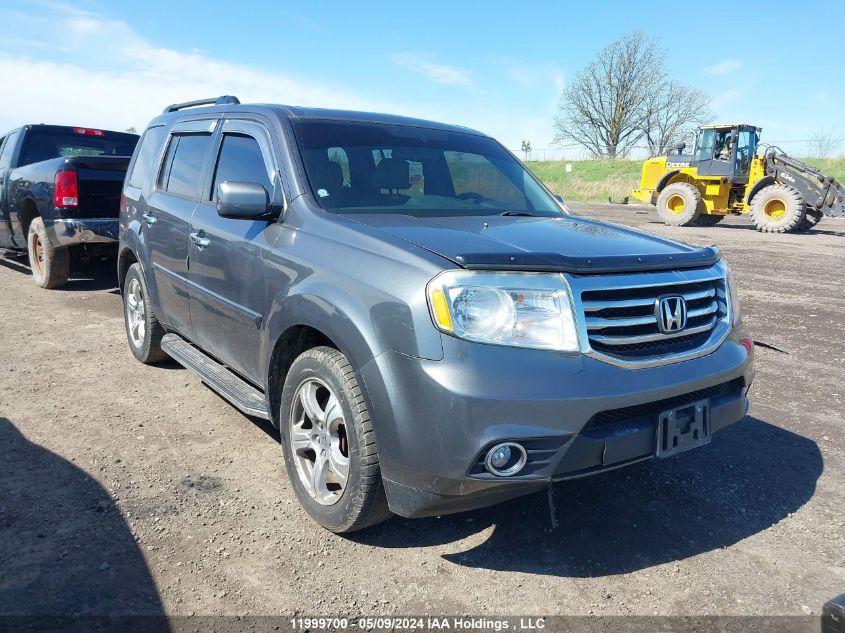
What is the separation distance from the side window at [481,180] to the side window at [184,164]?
159cm

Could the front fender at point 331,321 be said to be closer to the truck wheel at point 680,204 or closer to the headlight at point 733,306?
the headlight at point 733,306

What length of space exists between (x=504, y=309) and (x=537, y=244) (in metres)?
0.50

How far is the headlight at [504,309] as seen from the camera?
230cm

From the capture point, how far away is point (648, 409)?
8.37ft

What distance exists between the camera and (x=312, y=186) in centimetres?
322

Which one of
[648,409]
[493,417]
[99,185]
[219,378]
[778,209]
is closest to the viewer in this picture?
[493,417]

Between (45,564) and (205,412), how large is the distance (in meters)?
1.75

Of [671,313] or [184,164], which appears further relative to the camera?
[184,164]

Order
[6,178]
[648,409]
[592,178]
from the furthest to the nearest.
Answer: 1. [592,178]
2. [6,178]
3. [648,409]

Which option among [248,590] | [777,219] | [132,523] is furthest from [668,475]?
[777,219]

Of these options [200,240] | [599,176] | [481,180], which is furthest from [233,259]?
[599,176]

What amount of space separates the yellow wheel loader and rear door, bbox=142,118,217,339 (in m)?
18.1

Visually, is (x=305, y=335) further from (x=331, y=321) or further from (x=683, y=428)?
(x=683, y=428)

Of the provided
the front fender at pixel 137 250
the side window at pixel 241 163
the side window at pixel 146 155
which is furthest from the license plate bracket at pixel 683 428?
the side window at pixel 146 155
